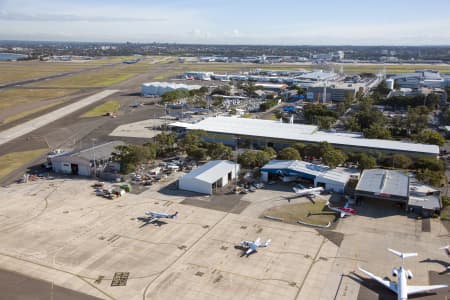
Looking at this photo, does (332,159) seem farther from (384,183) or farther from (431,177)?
(431,177)

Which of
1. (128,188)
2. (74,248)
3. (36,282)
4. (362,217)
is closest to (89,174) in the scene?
(128,188)

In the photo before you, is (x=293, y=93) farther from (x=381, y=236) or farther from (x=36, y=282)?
(x=36, y=282)

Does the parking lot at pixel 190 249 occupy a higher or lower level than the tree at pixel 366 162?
lower

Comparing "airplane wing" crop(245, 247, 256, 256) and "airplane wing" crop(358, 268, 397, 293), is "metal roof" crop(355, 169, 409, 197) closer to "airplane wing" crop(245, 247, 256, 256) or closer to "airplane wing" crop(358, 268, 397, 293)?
"airplane wing" crop(358, 268, 397, 293)

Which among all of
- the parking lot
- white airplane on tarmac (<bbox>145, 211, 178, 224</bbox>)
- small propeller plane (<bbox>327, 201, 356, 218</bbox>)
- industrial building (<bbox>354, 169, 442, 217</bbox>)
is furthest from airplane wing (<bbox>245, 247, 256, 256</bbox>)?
industrial building (<bbox>354, 169, 442, 217</bbox>)

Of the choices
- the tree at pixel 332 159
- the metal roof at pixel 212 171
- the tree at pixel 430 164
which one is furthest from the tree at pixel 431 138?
the metal roof at pixel 212 171

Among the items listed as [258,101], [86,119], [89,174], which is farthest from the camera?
[258,101]

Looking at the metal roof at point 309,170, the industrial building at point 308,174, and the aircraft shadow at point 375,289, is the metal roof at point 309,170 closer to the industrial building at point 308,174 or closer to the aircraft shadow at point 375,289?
the industrial building at point 308,174
